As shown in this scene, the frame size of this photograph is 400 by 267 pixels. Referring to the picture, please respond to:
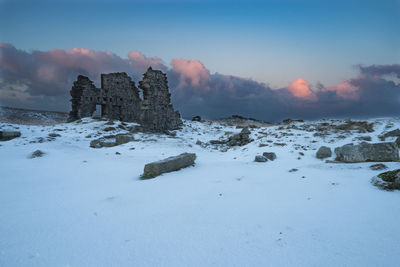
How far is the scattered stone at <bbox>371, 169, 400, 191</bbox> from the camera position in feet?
9.03

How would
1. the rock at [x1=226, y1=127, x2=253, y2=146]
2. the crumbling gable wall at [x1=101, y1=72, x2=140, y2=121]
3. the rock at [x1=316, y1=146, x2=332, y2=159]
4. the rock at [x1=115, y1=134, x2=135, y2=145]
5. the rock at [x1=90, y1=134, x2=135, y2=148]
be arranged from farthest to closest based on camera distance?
the crumbling gable wall at [x1=101, y1=72, x2=140, y2=121] → the rock at [x1=226, y1=127, x2=253, y2=146] → the rock at [x1=115, y1=134, x2=135, y2=145] → the rock at [x1=90, y1=134, x2=135, y2=148] → the rock at [x1=316, y1=146, x2=332, y2=159]

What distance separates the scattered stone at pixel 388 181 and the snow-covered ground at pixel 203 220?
0.40 feet

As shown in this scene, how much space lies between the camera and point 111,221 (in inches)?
87.7

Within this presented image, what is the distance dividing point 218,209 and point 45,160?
19.6 ft

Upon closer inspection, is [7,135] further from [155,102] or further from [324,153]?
[324,153]

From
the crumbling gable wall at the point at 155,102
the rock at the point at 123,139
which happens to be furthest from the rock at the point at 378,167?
the crumbling gable wall at the point at 155,102

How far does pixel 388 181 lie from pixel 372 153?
2243 millimetres

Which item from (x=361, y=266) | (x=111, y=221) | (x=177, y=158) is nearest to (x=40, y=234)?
(x=111, y=221)

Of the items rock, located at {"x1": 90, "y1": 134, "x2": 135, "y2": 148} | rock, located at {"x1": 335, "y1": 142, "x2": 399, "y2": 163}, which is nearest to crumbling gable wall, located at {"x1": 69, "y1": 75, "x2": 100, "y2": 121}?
rock, located at {"x1": 90, "y1": 134, "x2": 135, "y2": 148}

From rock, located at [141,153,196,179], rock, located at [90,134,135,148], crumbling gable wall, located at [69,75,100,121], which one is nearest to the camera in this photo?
rock, located at [141,153,196,179]

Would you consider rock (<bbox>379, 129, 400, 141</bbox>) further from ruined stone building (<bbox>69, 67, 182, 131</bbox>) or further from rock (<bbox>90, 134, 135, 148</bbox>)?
ruined stone building (<bbox>69, 67, 182, 131</bbox>)

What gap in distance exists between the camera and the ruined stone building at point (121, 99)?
49.8ft

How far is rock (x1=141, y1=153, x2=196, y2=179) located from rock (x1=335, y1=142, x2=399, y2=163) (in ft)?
13.5

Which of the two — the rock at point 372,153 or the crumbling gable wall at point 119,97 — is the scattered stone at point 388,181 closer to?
the rock at point 372,153
